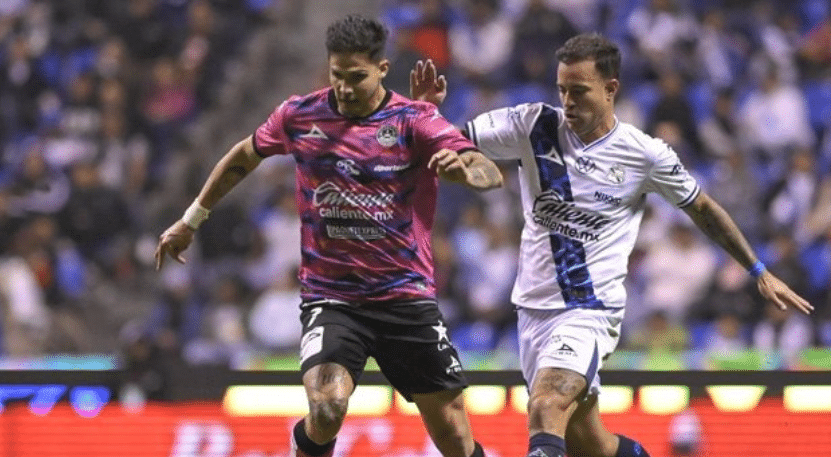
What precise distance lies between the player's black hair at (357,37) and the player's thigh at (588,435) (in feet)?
6.31

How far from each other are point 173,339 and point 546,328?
6.35 m

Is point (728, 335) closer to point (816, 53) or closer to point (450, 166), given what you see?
point (816, 53)

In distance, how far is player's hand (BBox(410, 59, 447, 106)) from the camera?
28.0 feet

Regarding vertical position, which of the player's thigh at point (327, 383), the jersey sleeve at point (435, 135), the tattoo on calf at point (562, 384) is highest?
the jersey sleeve at point (435, 135)

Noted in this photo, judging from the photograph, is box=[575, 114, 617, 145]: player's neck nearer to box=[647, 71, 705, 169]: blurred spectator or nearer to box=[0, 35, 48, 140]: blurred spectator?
box=[647, 71, 705, 169]: blurred spectator

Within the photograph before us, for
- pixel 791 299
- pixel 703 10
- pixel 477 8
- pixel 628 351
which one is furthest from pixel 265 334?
Result: pixel 791 299

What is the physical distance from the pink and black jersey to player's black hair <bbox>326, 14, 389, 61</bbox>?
10.8 inches

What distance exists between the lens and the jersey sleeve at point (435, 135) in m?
7.82

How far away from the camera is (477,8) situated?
54.2 feet

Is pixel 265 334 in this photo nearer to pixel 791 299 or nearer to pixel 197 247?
pixel 197 247

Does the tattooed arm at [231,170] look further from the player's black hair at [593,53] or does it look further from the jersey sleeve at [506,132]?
the player's black hair at [593,53]

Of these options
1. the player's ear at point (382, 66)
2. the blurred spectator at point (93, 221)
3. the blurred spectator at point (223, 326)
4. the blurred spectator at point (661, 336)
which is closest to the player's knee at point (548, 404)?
the player's ear at point (382, 66)

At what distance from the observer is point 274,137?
8.23m

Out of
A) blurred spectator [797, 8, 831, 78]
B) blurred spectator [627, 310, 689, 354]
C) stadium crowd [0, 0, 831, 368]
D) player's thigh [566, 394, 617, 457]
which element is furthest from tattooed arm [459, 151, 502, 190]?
blurred spectator [797, 8, 831, 78]
